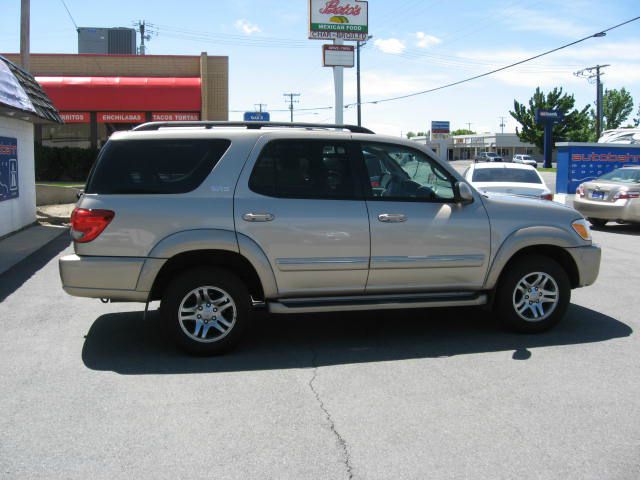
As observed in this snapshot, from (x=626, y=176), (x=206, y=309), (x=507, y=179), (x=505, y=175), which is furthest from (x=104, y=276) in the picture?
(x=626, y=176)

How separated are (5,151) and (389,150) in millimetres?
9413

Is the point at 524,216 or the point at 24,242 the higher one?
the point at 524,216

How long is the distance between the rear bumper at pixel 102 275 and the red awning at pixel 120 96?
26.0 metres

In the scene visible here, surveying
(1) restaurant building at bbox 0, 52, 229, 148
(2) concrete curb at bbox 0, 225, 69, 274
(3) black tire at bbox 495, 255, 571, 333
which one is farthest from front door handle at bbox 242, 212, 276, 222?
(1) restaurant building at bbox 0, 52, 229, 148

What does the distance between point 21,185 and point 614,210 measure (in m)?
12.8

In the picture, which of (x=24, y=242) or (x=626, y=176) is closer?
(x=24, y=242)

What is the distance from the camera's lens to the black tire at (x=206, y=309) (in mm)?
5492

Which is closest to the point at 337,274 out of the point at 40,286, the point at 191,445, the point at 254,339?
the point at 254,339

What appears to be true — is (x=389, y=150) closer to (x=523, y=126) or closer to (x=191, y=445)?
(x=191, y=445)

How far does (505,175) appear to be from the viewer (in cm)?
1302

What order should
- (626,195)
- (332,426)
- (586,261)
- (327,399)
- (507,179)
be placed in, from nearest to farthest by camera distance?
(332,426)
(327,399)
(586,261)
(507,179)
(626,195)

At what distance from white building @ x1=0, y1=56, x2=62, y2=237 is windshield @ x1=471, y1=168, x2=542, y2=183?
28.7 feet

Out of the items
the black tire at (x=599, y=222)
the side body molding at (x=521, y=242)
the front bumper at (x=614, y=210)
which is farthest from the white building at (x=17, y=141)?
the black tire at (x=599, y=222)

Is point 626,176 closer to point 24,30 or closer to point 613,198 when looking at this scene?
point 613,198
